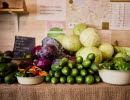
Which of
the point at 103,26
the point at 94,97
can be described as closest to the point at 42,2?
the point at 103,26

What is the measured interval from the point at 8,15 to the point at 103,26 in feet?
3.84

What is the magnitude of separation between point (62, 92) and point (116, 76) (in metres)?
0.33

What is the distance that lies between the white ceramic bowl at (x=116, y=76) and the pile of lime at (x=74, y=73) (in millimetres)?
57

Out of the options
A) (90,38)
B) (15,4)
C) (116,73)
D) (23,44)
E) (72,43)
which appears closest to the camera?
(116,73)

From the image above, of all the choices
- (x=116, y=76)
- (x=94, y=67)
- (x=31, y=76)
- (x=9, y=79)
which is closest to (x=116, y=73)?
(x=116, y=76)

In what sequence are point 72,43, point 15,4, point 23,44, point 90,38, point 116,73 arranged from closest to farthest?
point 116,73 → point 90,38 → point 72,43 → point 15,4 → point 23,44

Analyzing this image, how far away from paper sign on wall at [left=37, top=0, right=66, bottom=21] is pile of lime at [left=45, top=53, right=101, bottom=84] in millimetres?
1069

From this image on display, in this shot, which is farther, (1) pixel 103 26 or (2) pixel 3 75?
(1) pixel 103 26

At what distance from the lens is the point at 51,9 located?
2002 millimetres

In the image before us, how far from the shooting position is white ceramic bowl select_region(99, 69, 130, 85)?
3.16ft

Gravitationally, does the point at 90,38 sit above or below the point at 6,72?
above

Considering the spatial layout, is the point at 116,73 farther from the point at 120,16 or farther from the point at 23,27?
the point at 23,27

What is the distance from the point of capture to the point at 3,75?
3.35 ft

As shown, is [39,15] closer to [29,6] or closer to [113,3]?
[29,6]
